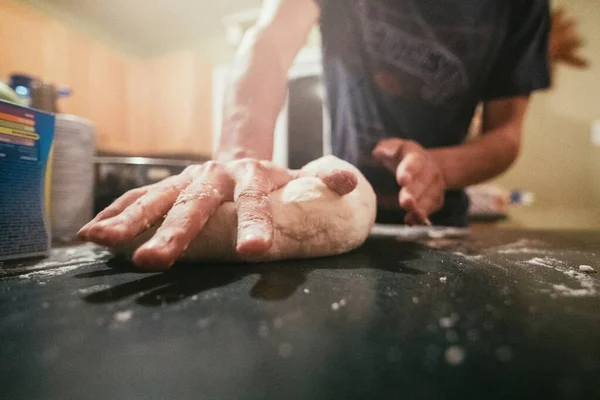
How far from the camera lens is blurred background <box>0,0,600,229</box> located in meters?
2.06

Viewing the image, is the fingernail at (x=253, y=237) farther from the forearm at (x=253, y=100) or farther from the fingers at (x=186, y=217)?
the forearm at (x=253, y=100)

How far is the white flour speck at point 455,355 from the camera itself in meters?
0.21

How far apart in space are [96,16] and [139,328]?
10.3ft

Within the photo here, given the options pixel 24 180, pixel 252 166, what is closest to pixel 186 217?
pixel 252 166

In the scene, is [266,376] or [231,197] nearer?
[266,376]

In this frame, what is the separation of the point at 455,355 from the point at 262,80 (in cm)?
70

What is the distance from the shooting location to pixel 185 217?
1.33 feet

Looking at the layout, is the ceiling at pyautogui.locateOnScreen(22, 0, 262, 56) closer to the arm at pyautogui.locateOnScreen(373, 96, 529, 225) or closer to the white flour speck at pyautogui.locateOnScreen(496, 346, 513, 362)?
the arm at pyautogui.locateOnScreen(373, 96, 529, 225)

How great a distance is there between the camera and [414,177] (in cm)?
70

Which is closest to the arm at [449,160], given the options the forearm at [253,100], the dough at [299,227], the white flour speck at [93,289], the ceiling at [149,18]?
the dough at [299,227]

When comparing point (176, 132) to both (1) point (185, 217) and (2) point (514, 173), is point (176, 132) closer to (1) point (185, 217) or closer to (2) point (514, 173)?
(2) point (514, 173)

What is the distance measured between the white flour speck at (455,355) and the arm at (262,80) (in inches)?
20.7

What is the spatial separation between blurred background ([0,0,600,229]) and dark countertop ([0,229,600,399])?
1.32m

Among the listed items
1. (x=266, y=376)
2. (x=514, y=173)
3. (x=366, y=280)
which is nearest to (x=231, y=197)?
(x=366, y=280)
